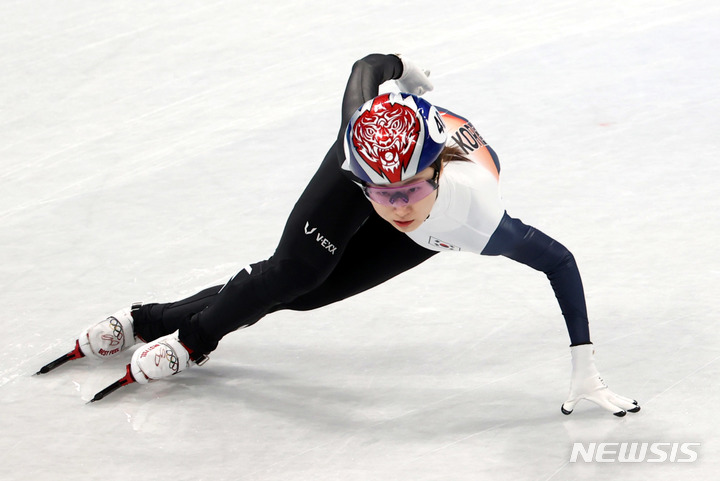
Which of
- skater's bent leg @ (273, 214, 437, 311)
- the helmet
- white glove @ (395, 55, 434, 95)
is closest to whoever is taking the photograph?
the helmet

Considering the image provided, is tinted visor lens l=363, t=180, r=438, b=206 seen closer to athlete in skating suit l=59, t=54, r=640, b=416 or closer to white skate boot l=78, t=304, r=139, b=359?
athlete in skating suit l=59, t=54, r=640, b=416

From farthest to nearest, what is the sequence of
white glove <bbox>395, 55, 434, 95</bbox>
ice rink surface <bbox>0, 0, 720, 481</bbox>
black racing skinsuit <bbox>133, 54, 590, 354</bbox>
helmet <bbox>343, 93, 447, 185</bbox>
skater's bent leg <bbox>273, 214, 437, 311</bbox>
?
white glove <bbox>395, 55, 434, 95</bbox> < skater's bent leg <bbox>273, 214, 437, 311</bbox> < ice rink surface <bbox>0, 0, 720, 481</bbox> < black racing skinsuit <bbox>133, 54, 590, 354</bbox> < helmet <bbox>343, 93, 447, 185</bbox>

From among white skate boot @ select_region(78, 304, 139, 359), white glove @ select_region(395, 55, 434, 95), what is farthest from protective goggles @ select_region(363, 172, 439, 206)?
white skate boot @ select_region(78, 304, 139, 359)

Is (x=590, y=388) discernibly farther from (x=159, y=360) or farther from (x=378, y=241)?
(x=159, y=360)

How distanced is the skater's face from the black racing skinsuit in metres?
0.24

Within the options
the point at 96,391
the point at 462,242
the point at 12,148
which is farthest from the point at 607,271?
the point at 12,148

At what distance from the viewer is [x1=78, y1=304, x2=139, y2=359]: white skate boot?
134 inches

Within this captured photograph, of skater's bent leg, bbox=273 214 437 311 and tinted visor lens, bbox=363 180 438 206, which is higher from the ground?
tinted visor lens, bbox=363 180 438 206

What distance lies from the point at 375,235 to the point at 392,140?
69 cm

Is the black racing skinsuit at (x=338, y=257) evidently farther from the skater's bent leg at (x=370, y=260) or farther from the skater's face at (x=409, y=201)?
the skater's face at (x=409, y=201)

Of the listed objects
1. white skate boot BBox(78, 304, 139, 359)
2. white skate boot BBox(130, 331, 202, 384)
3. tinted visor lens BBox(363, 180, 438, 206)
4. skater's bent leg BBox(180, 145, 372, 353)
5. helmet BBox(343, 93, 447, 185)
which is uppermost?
helmet BBox(343, 93, 447, 185)

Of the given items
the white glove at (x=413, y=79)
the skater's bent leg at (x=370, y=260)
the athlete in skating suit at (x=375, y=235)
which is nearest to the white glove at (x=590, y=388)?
Answer: the athlete in skating suit at (x=375, y=235)

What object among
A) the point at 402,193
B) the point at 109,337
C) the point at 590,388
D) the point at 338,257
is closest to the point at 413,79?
the point at 338,257

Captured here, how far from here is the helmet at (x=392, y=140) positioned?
2570 mm
